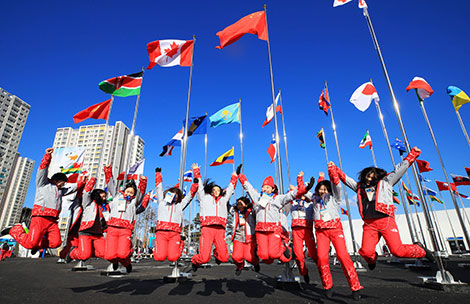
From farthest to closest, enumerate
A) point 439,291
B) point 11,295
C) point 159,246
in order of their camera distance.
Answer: point 159,246 < point 439,291 < point 11,295

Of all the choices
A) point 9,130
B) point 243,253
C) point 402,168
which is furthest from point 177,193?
point 9,130

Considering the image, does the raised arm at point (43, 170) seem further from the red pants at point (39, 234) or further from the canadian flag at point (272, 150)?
the canadian flag at point (272, 150)

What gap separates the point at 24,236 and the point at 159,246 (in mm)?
2939

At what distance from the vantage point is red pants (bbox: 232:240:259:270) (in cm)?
591

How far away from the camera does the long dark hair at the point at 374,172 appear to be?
5.33m

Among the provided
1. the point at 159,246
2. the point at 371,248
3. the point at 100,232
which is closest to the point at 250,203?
the point at 159,246

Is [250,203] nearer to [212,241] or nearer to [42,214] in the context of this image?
[212,241]

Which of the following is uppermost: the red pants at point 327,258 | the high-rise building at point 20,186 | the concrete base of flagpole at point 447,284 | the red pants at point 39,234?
the high-rise building at point 20,186

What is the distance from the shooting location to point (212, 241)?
566 cm

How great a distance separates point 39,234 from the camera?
5680mm

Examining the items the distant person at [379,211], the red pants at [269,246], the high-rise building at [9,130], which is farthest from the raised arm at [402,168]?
the high-rise building at [9,130]

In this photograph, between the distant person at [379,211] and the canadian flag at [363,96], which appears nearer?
the distant person at [379,211]

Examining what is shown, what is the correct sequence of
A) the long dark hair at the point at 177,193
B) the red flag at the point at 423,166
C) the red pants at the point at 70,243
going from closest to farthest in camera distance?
the long dark hair at the point at 177,193, the red pants at the point at 70,243, the red flag at the point at 423,166

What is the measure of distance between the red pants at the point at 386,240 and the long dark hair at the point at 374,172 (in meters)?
0.82
